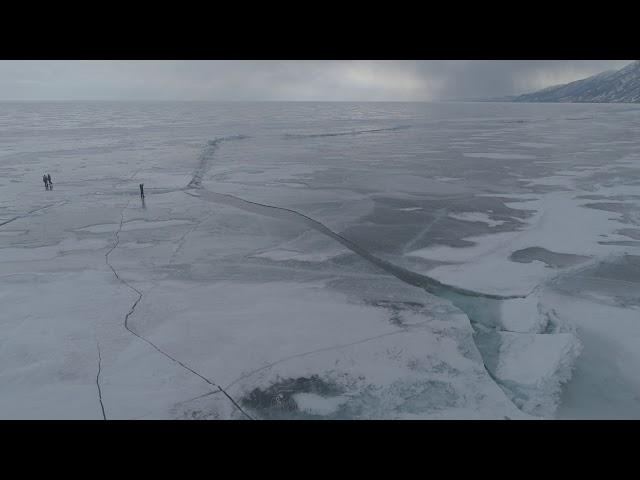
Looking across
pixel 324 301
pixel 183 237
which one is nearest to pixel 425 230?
pixel 324 301

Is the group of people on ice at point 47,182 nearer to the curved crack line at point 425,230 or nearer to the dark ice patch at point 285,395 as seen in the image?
the curved crack line at point 425,230

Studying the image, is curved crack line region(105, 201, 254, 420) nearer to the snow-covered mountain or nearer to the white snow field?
the white snow field

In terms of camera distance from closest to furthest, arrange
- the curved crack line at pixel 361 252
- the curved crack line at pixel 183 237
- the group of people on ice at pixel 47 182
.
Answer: the curved crack line at pixel 361 252
the curved crack line at pixel 183 237
the group of people on ice at pixel 47 182

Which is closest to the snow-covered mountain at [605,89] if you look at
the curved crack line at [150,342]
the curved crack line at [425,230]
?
the curved crack line at [425,230]

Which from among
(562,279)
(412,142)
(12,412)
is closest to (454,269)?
(562,279)

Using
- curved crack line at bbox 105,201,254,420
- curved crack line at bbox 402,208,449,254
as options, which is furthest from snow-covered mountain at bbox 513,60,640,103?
curved crack line at bbox 105,201,254,420
